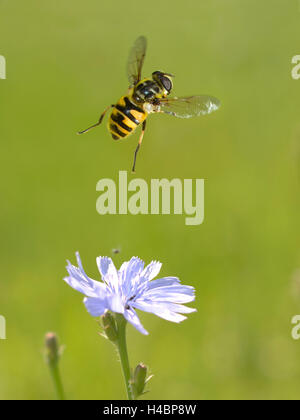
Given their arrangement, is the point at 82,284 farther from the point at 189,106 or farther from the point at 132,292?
the point at 189,106

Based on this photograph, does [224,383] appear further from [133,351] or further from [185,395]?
[133,351]

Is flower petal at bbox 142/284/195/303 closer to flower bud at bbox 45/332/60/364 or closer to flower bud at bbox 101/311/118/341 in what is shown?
flower bud at bbox 101/311/118/341

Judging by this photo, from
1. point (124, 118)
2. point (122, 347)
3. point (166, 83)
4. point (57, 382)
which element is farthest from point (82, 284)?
point (166, 83)

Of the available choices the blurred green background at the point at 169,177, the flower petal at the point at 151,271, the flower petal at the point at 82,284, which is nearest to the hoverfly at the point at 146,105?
the blurred green background at the point at 169,177

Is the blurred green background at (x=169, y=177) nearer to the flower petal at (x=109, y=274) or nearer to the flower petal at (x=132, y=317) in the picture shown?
the flower petal at (x=109, y=274)

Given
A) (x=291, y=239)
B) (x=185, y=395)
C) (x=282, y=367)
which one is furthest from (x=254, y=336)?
(x=291, y=239)

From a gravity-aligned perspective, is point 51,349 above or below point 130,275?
below
